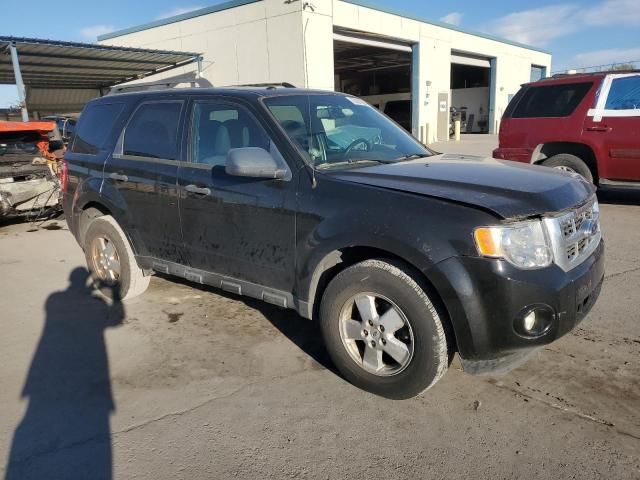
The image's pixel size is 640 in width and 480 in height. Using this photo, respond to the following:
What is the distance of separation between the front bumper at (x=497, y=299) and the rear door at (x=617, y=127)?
5.63 meters

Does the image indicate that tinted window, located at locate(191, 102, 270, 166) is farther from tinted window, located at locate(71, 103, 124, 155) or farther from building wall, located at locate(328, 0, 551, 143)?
building wall, located at locate(328, 0, 551, 143)

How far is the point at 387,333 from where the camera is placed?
2.92 m

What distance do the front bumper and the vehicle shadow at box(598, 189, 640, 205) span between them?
270 inches

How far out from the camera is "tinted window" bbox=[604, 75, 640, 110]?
23.9 feet

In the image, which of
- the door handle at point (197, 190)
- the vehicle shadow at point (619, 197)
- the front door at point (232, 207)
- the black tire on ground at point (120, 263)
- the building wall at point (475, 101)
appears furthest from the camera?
the building wall at point (475, 101)

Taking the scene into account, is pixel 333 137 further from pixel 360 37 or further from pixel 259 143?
pixel 360 37

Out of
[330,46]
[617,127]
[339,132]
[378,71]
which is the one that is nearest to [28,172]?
[339,132]

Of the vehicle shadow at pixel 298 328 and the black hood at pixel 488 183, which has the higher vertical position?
the black hood at pixel 488 183

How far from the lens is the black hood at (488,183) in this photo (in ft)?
8.71

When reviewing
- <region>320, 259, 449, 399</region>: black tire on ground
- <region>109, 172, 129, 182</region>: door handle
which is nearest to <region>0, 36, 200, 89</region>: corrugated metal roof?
<region>109, 172, 129, 182</region>: door handle

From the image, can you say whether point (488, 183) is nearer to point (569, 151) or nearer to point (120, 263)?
A: point (120, 263)

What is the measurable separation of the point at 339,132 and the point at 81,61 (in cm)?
1927

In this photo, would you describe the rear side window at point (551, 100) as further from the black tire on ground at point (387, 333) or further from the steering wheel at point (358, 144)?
the black tire on ground at point (387, 333)

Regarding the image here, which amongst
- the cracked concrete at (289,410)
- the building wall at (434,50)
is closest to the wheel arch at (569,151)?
the cracked concrete at (289,410)
